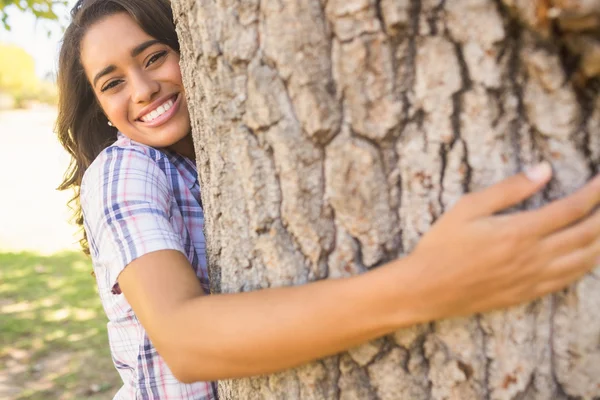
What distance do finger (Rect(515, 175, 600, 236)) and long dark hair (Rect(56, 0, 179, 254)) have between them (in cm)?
149

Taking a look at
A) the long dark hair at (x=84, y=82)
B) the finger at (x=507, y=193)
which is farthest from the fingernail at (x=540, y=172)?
the long dark hair at (x=84, y=82)

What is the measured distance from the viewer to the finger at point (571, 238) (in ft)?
3.66

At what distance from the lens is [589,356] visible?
3.96 ft

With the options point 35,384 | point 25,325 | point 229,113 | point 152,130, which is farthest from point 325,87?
point 25,325

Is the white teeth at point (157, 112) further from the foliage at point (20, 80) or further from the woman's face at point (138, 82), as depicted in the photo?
the foliage at point (20, 80)

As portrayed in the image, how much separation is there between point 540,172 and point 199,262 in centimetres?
110

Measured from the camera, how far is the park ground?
15.4ft

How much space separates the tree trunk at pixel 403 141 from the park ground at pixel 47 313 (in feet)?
7.11

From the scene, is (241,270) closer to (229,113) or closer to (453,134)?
(229,113)

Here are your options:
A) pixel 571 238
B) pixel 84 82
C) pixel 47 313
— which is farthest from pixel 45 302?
pixel 571 238

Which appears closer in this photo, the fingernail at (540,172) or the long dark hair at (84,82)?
the fingernail at (540,172)

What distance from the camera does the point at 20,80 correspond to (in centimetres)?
2923

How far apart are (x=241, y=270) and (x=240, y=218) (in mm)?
131

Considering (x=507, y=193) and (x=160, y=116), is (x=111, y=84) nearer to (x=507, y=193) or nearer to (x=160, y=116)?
(x=160, y=116)
